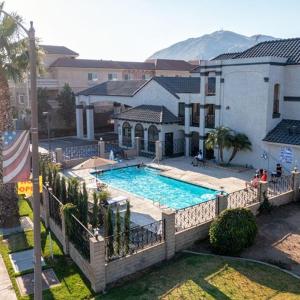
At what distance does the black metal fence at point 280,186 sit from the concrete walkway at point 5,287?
43.7 ft

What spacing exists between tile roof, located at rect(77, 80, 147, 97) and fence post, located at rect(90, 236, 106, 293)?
91.0ft

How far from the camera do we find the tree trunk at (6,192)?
1667cm

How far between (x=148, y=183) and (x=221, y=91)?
968cm

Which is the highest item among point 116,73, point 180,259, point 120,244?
point 116,73

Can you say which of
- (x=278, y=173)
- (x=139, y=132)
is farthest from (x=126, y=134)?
(x=278, y=173)

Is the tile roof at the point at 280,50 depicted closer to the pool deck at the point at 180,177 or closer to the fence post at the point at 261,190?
the pool deck at the point at 180,177

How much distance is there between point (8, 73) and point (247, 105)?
57.0 ft

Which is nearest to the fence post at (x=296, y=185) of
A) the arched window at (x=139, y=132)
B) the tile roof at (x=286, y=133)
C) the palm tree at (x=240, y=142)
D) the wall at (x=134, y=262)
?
the tile roof at (x=286, y=133)

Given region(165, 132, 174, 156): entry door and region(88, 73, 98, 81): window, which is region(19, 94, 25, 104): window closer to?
region(88, 73, 98, 81): window

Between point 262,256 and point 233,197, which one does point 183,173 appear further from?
point 262,256

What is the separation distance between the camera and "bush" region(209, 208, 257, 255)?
45.3 ft

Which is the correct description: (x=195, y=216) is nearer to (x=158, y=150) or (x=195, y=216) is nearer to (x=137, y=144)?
(x=158, y=150)

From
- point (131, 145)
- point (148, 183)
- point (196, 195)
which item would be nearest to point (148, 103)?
point (131, 145)

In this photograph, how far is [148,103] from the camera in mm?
36250
